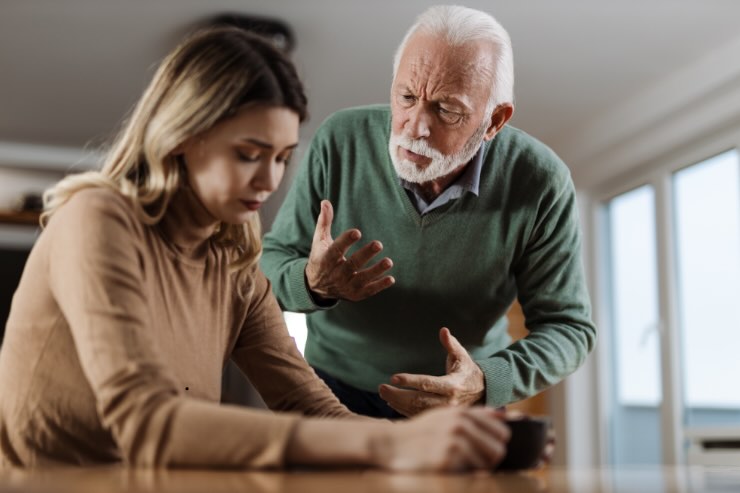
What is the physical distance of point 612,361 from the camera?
581 cm

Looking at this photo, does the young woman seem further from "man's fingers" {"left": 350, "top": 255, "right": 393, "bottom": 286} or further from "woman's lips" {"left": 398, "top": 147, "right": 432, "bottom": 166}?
"woman's lips" {"left": 398, "top": 147, "right": 432, "bottom": 166}

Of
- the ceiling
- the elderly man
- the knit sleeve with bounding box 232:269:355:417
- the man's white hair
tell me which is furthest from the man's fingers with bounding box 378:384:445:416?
the ceiling

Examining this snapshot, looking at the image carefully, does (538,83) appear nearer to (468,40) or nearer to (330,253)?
(468,40)

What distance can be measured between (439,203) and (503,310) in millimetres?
274

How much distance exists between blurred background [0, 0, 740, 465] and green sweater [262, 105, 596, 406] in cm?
227

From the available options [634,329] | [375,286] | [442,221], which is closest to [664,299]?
[634,329]

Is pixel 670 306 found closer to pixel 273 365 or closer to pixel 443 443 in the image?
pixel 273 365

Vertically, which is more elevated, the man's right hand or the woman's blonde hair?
the woman's blonde hair

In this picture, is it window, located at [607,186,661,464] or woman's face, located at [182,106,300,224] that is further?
window, located at [607,186,661,464]

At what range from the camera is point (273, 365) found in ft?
4.61

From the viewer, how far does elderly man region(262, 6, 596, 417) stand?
6.07 ft

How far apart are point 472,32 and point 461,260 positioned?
0.46 m

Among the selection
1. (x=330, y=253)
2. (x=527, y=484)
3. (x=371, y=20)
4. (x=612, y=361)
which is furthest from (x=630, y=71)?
(x=527, y=484)

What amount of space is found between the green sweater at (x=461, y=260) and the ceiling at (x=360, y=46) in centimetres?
224
